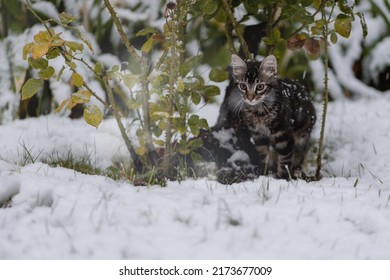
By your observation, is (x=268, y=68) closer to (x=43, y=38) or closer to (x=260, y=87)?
(x=260, y=87)

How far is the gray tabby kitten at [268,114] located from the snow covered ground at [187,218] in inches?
23.9

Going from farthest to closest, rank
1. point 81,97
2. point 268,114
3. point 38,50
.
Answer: point 268,114, point 81,97, point 38,50

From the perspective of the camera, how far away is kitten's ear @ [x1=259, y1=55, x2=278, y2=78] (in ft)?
11.5

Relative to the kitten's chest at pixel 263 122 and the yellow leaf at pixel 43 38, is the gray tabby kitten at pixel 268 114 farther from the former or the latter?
the yellow leaf at pixel 43 38

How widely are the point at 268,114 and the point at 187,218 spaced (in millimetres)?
1518

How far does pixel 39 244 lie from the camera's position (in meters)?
2.22

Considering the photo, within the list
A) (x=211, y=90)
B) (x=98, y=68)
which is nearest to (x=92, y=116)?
(x=98, y=68)

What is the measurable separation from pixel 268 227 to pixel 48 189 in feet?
3.88

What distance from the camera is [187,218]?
7.97ft

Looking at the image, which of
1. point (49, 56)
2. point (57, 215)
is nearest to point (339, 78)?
point (49, 56)

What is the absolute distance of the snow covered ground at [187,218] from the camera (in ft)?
7.19

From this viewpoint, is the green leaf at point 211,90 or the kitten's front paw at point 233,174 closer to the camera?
the green leaf at point 211,90

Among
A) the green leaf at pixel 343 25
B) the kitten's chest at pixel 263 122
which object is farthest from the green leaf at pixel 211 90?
the green leaf at pixel 343 25

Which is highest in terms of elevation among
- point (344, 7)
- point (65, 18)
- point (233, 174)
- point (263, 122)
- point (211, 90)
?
point (344, 7)
